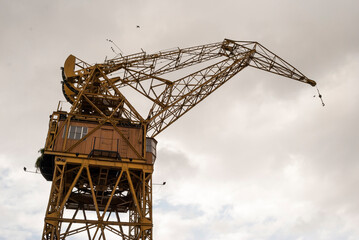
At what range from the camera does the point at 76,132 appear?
28.9m

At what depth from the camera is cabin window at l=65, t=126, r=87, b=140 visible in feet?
94.0

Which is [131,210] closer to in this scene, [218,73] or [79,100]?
[79,100]

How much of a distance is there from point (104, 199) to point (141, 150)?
6447 mm

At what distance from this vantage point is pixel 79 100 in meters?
31.2

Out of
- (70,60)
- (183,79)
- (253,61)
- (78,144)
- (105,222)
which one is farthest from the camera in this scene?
(253,61)

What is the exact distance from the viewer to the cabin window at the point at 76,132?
28655 millimetres

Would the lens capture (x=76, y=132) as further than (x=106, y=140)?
No

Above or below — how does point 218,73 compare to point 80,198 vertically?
above

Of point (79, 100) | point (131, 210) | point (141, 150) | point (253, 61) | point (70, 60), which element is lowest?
point (131, 210)

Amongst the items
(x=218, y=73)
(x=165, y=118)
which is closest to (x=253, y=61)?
(x=218, y=73)

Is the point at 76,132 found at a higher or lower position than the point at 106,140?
higher

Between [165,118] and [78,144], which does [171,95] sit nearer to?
[165,118]

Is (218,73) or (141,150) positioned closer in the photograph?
(141,150)

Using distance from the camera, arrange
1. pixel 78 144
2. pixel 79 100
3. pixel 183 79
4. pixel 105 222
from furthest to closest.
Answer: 1. pixel 183 79
2. pixel 79 100
3. pixel 78 144
4. pixel 105 222
